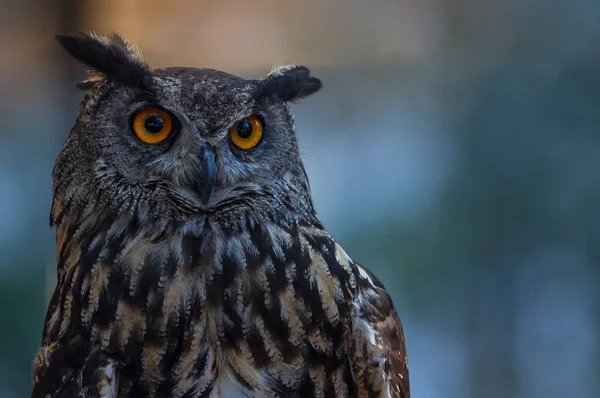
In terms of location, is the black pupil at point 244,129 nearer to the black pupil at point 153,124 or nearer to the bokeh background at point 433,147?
the black pupil at point 153,124

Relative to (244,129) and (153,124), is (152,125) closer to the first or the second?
(153,124)

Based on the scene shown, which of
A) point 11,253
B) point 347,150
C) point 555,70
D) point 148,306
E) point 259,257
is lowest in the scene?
point 11,253

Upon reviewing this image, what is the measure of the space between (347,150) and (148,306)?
1.43 metres

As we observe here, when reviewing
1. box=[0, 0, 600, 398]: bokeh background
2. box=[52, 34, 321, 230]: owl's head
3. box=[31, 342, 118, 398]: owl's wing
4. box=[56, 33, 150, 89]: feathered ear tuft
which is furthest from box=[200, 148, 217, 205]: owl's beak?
box=[0, 0, 600, 398]: bokeh background

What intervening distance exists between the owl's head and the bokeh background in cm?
120

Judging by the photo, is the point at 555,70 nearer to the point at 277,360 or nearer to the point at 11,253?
the point at 277,360

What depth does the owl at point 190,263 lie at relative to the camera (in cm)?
98

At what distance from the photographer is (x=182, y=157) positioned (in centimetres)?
103

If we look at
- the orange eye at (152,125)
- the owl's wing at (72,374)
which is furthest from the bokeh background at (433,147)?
the owl's wing at (72,374)

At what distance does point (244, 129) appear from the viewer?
42.9 inches

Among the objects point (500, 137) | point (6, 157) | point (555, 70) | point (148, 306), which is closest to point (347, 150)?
point (500, 137)

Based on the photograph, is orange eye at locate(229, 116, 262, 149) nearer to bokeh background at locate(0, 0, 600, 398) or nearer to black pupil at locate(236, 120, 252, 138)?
black pupil at locate(236, 120, 252, 138)

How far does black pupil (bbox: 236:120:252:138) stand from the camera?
1084mm

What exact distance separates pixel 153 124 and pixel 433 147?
62.0 inches
